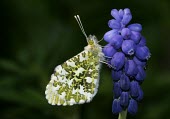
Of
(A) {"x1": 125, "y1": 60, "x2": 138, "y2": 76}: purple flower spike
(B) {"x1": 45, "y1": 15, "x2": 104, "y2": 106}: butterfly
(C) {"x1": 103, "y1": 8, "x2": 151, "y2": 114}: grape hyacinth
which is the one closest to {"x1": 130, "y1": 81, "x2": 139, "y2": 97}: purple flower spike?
(C) {"x1": 103, "y1": 8, "x2": 151, "y2": 114}: grape hyacinth

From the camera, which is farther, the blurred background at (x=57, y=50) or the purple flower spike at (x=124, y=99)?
the blurred background at (x=57, y=50)

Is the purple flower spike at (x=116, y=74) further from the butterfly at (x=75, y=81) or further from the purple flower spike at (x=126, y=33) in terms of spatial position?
the butterfly at (x=75, y=81)

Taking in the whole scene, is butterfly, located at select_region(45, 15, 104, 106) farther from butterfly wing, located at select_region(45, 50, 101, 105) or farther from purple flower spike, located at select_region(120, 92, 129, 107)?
purple flower spike, located at select_region(120, 92, 129, 107)

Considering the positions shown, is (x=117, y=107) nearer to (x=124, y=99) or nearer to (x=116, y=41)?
(x=124, y=99)

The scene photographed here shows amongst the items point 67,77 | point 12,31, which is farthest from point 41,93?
point 12,31

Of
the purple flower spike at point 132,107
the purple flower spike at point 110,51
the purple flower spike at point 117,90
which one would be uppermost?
the purple flower spike at point 110,51

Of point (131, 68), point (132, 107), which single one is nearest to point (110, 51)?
point (131, 68)

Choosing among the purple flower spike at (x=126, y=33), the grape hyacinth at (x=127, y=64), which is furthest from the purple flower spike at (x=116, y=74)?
the purple flower spike at (x=126, y=33)

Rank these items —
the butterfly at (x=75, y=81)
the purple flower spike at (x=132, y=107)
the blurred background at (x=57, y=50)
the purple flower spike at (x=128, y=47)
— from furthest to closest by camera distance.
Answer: the blurred background at (x=57, y=50), the butterfly at (x=75, y=81), the purple flower spike at (x=132, y=107), the purple flower spike at (x=128, y=47)
